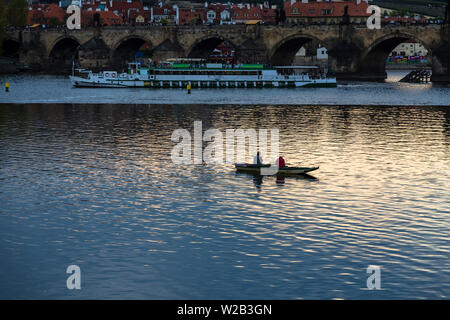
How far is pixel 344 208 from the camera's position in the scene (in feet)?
97.0

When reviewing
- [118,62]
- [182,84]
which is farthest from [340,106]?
[118,62]

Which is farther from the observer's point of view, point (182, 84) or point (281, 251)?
point (182, 84)

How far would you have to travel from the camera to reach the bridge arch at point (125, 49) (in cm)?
15850

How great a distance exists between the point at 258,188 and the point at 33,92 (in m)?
77.5

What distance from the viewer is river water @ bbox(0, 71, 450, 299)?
20.8 metres

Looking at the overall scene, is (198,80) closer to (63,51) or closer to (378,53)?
(378,53)

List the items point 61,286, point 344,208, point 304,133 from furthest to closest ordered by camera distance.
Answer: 1. point 304,133
2. point 344,208
3. point 61,286

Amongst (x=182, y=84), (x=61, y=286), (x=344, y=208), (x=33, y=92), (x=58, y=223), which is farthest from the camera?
(x=182, y=84)

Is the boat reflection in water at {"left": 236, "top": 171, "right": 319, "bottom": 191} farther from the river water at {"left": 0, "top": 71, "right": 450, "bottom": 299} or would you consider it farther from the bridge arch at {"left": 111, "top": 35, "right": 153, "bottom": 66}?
the bridge arch at {"left": 111, "top": 35, "right": 153, "bottom": 66}

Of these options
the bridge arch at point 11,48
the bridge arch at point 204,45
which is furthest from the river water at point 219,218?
the bridge arch at point 11,48

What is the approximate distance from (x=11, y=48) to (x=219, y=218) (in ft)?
577

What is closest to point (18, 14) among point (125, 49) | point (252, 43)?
point (125, 49)

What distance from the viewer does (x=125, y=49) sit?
165m
